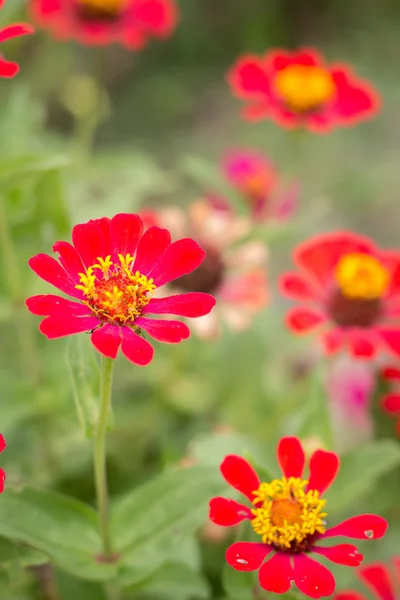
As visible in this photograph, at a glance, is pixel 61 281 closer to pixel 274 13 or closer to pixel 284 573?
pixel 284 573

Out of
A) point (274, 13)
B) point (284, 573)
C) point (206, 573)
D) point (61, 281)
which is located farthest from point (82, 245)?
point (274, 13)

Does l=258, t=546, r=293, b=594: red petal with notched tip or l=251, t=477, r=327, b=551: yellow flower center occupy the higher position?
l=251, t=477, r=327, b=551: yellow flower center

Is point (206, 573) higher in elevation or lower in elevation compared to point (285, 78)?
lower

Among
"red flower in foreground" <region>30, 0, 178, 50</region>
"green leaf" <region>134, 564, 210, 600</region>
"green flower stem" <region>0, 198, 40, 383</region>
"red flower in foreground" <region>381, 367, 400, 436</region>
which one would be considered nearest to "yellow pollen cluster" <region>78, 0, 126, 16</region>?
"red flower in foreground" <region>30, 0, 178, 50</region>

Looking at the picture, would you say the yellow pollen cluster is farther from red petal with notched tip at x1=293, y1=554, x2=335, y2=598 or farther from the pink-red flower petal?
red petal with notched tip at x1=293, y1=554, x2=335, y2=598

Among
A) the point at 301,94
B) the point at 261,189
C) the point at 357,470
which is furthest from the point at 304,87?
the point at 357,470

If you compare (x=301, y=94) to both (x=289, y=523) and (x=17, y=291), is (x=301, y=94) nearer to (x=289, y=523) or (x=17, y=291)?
(x=17, y=291)
